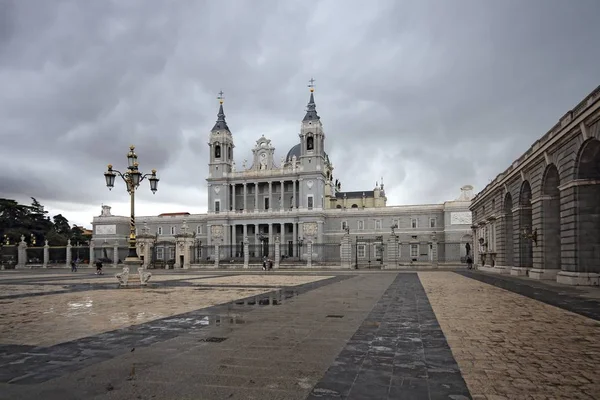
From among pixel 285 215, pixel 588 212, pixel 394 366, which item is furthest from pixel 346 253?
pixel 394 366

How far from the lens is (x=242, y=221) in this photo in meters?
83.2

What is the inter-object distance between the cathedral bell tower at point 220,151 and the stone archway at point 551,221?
2601 inches

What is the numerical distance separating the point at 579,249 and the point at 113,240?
8528 centimetres

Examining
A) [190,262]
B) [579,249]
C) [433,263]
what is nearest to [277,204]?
[190,262]

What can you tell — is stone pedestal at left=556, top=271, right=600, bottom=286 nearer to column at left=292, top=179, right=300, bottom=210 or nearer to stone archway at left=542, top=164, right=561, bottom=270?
stone archway at left=542, top=164, right=561, bottom=270

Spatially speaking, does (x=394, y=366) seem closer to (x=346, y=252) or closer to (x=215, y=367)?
(x=215, y=367)

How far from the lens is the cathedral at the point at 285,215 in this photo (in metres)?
75.7

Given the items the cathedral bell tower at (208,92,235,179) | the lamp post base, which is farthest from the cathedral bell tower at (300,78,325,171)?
the lamp post base

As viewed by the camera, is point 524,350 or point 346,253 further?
point 346,253

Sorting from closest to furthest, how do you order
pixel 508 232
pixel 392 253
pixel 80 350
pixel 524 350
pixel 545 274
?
1. pixel 524 350
2. pixel 80 350
3. pixel 545 274
4. pixel 508 232
5. pixel 392 253

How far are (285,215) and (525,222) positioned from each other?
53918 millimetres

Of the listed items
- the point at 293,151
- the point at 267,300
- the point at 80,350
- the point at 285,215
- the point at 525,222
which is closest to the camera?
the point at 80,350

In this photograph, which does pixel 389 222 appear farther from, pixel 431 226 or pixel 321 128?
pixel 321 128

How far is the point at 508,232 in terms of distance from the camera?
34250 millimetres
